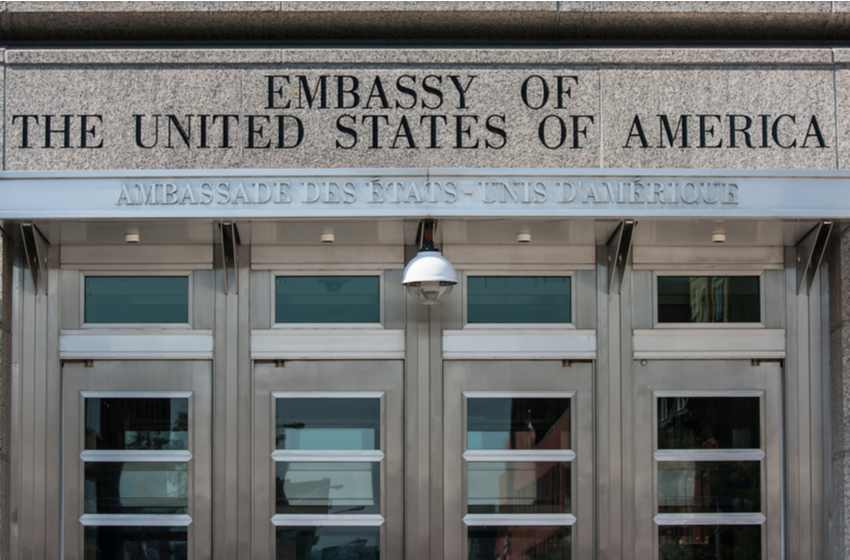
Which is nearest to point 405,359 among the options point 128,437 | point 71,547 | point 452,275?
point 452,275

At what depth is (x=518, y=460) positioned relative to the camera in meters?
7.23

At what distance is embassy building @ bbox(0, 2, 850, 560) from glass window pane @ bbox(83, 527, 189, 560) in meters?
0.03

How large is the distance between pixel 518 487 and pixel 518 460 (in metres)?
0.23

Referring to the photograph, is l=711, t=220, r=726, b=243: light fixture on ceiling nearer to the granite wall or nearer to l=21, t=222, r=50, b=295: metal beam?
the granite wall

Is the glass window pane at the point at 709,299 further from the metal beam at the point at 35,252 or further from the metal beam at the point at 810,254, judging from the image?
the metal beam at the point at 35,252

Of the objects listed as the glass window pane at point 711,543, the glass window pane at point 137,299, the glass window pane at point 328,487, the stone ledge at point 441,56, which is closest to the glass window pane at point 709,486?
the glass window pane at point 711,543

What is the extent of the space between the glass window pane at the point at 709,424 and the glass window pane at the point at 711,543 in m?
0.69

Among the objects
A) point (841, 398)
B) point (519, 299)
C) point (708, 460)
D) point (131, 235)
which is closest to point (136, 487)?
point (131, 235)

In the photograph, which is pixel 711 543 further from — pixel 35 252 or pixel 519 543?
pixel 35 252

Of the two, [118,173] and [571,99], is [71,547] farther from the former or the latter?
[571,99]

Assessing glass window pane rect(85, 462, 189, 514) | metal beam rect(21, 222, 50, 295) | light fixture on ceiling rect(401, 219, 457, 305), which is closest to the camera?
light fixture on ceiling rect(401, 219, 457, 305)

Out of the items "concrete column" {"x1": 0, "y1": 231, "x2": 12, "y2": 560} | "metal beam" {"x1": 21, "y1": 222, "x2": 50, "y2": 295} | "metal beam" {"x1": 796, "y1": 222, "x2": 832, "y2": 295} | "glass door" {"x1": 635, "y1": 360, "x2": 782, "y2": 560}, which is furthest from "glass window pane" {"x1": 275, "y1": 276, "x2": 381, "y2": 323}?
"metal beam" {"x1": 796, "y1": 222, "x2": 832, "y2": 295}

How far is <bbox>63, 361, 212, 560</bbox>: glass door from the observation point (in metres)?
7.17

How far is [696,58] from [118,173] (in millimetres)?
4769
